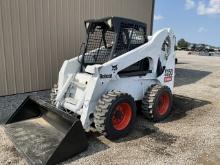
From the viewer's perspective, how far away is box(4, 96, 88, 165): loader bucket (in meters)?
3.51

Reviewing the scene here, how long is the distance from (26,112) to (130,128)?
6.61 ft

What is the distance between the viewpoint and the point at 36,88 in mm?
7113

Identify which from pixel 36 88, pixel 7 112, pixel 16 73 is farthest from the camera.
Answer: pixel 36 88

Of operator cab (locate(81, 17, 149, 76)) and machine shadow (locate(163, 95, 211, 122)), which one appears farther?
machine shadow (locate(163, 95, 211, 122))

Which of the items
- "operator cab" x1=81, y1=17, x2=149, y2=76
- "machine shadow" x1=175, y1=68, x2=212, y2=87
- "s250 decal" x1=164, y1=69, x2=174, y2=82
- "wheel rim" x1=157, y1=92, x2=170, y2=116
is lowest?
"machine shadow" x1=175, y1=68, x2=212, y2=87

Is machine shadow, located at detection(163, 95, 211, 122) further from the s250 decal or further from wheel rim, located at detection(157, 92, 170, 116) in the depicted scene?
the s250 decal

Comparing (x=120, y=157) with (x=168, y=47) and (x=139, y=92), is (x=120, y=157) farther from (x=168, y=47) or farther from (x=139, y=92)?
(x=168, y=47)

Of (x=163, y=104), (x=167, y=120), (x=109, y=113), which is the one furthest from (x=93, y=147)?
(x=163, y=104)

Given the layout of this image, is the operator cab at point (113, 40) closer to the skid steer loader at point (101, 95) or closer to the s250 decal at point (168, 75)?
the skid steer loader at point (101, 95)

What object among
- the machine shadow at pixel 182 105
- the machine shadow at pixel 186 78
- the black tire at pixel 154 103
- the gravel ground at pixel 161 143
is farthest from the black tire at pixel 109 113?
the machine shadow at pixel 186 78

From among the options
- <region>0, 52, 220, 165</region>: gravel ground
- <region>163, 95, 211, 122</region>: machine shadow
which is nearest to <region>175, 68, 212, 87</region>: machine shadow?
<region>163, 95, 211, 122</region>: machine shadow

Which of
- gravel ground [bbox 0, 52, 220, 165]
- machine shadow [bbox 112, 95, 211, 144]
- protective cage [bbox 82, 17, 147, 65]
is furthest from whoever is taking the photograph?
protective cage [bbox 82, 17, 147, 65]

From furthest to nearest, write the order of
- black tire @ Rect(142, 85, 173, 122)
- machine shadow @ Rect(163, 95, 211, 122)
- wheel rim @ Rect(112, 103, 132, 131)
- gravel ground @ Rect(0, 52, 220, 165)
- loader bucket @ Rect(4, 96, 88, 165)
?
machine shadow @ Rect(163, 95, 211, 122) → black tire @ Rect(142, 85, 173, 122) → wheel rim @ Rect(112, 103, 132, 131) → gravel ground @ Rect(0, 52, 220, 165) → loader bucket @ Rect(4, 96, 88, 165)

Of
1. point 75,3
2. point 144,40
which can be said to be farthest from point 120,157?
point 75,3
